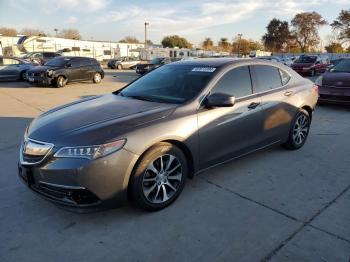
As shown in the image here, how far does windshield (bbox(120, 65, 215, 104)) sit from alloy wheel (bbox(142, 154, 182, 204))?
2.47 feet

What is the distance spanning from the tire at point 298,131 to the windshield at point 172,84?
1.96 m

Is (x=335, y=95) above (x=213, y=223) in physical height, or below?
above

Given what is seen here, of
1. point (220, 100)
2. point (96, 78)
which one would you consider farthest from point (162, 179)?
point (96, 78)

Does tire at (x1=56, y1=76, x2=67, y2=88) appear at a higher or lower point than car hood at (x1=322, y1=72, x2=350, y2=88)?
lower

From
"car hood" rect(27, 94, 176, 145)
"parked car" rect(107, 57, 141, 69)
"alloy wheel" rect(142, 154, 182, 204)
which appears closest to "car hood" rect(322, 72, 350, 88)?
"car hood" rect(27, 94, 176, 145)

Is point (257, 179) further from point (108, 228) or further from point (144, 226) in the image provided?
point (108, 228)

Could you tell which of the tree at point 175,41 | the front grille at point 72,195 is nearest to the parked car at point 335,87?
the front grille at point 72,195

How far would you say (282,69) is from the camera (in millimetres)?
5258

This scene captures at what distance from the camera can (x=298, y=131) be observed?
5539mm

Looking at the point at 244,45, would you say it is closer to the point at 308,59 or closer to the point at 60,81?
the point at 308,59

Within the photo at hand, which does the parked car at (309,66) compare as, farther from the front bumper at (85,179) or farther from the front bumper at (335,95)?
the front bumper at (85,179)

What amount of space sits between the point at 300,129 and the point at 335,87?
4.78m

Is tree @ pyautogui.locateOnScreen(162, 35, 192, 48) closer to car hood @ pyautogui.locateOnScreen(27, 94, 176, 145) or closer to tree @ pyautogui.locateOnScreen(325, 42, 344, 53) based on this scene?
tree @ pyautogui.locateOnScreen(325, 42, 344, 53)

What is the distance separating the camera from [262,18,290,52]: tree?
79812 millimetres
